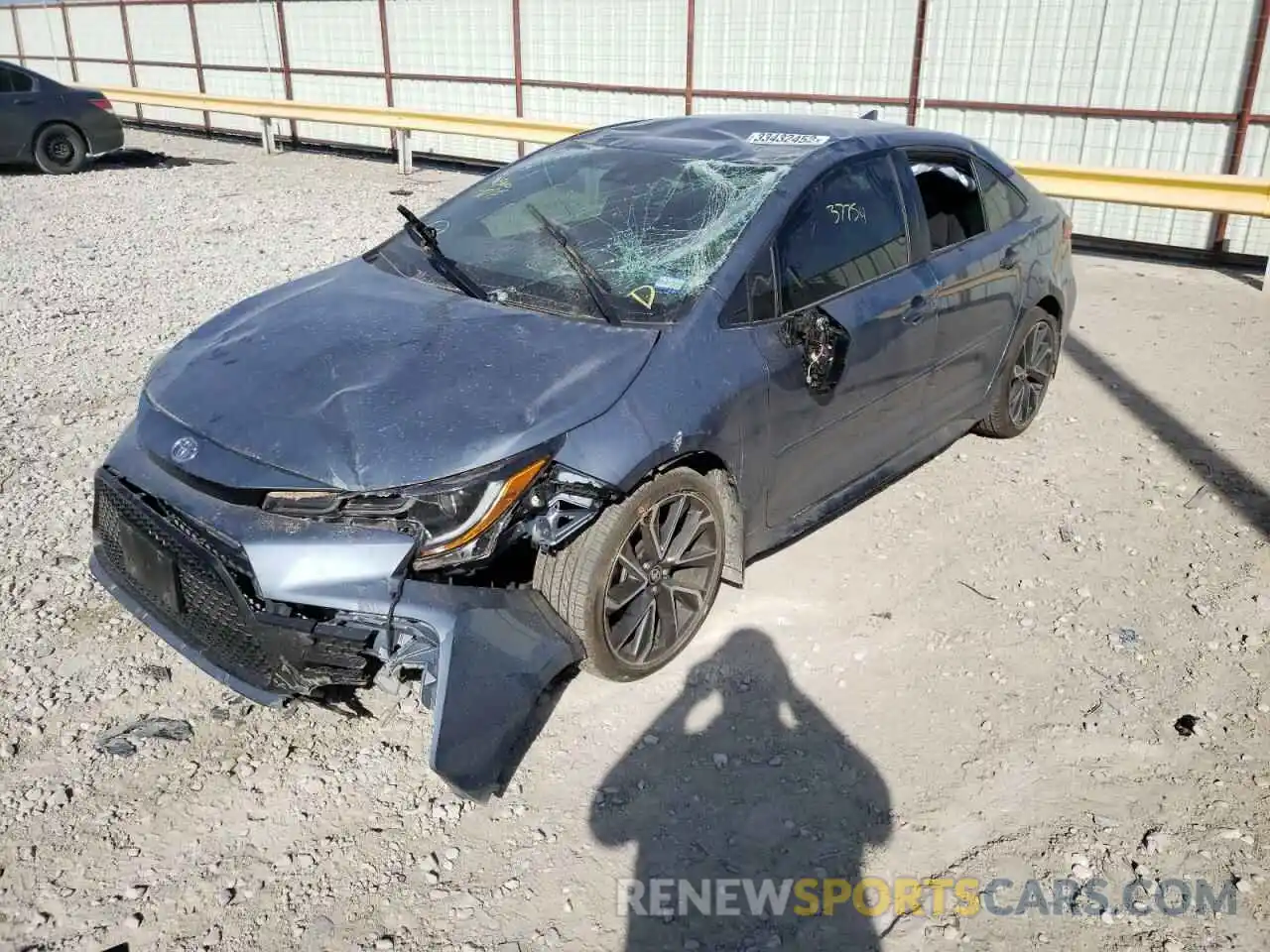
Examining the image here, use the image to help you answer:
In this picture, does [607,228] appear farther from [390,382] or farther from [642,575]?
[642,575]

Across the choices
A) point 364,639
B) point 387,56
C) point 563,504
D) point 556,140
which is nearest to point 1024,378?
point 563,504

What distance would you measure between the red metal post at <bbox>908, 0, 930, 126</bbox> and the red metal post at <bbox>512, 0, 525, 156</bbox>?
5543mm

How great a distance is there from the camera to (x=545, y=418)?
297 cm

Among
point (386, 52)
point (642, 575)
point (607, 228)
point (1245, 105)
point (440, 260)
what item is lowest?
→ point (642, 575)

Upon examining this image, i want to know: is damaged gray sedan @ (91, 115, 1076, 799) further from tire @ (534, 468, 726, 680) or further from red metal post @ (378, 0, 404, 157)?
red metal post @ (378, 0, 404, 157)

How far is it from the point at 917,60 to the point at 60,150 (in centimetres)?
1095

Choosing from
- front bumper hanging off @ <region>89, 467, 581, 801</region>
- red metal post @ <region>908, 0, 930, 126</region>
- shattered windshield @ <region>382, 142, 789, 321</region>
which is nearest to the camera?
front bumper hanging off @ <region>89, 467, 581, 801</region>

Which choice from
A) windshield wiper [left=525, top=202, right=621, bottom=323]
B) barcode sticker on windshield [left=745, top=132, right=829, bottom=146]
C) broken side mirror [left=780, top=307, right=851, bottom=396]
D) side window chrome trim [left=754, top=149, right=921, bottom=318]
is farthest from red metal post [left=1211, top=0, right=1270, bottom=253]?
windshield wiper [left=525, top=202, right=621, bottom=323]

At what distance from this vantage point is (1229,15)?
9.09 m

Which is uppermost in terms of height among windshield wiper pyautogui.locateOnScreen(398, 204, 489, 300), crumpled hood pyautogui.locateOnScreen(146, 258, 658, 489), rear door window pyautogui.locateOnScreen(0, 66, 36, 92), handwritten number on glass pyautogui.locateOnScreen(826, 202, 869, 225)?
handwritten number on glass pyautogui.locateOnScreen(826, 202, 869, 225)

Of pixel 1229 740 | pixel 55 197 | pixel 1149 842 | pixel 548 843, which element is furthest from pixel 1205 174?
pixel 55 197

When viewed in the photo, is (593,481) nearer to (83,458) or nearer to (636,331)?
(636,331)

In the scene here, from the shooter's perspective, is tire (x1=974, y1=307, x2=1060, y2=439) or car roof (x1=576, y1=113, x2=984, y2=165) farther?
tire (x1=974, y1=307, x2=1060, y2=439)

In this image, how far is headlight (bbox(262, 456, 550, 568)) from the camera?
280 cm
